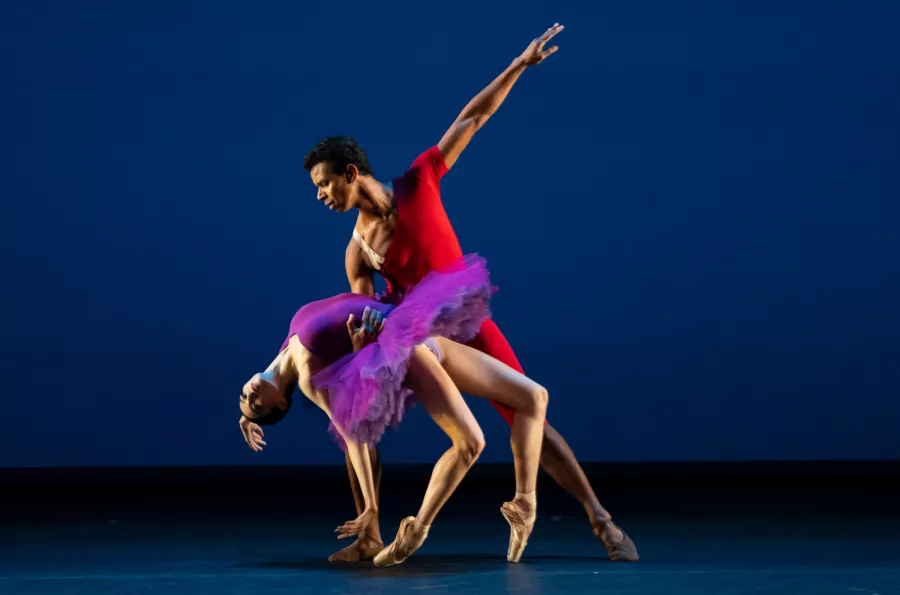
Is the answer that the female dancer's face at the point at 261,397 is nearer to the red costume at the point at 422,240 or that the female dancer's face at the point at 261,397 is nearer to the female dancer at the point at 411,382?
the female dancer at the point at 411,382

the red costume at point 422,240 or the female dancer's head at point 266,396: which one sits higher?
the red costume at point 422,240

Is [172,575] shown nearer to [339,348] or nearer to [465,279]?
[339,348]

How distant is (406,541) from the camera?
3.13 metres

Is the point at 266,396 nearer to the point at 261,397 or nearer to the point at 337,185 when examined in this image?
the point at 261,397

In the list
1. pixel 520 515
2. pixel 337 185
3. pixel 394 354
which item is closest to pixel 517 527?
pixel 520 515

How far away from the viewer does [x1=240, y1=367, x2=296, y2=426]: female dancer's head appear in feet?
10.9

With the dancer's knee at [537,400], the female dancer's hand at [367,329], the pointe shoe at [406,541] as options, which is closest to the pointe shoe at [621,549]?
the dancer's knee at [537,400]

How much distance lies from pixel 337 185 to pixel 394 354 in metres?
0.57

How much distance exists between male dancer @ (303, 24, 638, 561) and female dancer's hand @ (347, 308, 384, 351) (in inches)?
10.4

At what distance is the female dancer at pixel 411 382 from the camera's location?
3.11 metres

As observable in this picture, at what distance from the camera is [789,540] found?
3611 mm

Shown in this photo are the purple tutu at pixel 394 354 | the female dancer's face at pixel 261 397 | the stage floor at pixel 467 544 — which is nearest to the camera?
the stage floor at pixel 467 544

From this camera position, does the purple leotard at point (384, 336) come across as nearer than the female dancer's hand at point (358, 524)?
Yes

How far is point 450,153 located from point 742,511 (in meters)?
1.73
